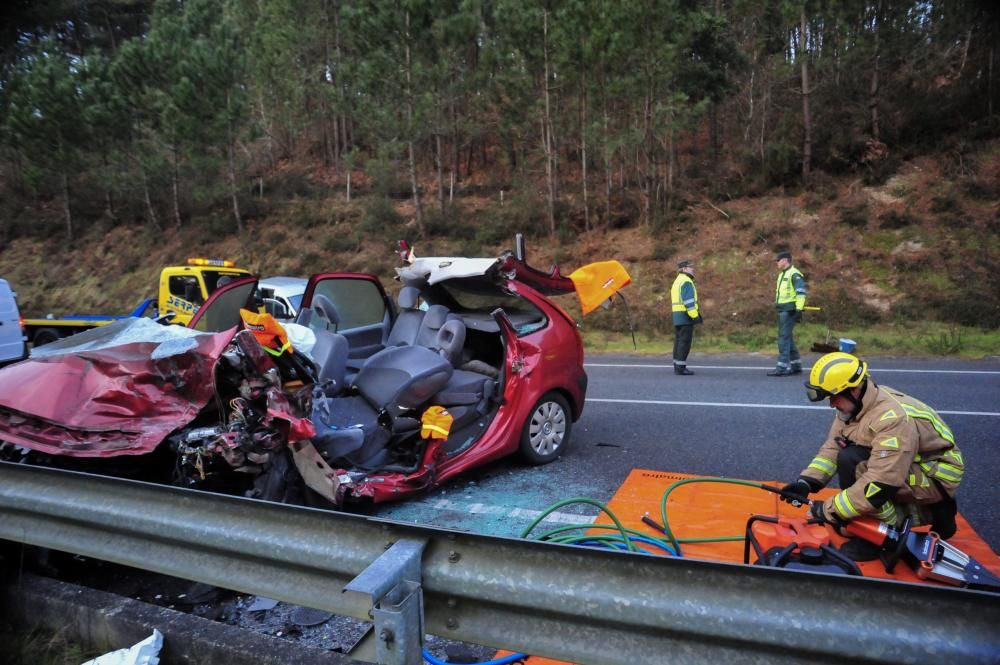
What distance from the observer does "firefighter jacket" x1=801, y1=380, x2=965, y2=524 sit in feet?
10.6

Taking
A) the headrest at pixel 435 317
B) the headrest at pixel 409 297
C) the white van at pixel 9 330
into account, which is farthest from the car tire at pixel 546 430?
the white van at pixel 9 330

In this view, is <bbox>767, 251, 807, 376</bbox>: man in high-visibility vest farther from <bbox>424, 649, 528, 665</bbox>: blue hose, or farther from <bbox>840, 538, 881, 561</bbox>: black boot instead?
<bbox>424, 649, 528, 665</bbox>: blue hose

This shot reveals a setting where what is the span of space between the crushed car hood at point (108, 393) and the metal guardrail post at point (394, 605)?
1950 millimetres

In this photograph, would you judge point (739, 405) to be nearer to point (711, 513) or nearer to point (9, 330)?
point (711, 513)

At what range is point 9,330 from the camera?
10625 millimetres

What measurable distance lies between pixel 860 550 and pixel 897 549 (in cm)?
29

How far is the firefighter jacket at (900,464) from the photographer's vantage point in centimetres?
322

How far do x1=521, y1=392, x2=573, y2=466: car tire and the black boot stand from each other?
2371 mm

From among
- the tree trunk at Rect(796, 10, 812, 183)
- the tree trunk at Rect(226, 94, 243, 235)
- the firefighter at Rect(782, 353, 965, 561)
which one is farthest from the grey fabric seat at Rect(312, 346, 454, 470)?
the tree trunk at Rect(226, 94, 243, 235)

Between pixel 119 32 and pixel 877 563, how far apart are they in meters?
40.3

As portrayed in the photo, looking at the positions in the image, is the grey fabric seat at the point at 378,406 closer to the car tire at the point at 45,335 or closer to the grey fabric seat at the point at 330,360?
the grey fabric seat at the point at 330,360

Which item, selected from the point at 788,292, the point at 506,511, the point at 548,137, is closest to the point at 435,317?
the point at 506,511

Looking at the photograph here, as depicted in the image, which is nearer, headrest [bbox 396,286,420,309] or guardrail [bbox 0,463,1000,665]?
guardrail [bbox 0,463,1000,665]

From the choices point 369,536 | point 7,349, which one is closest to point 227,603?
point 369,536
